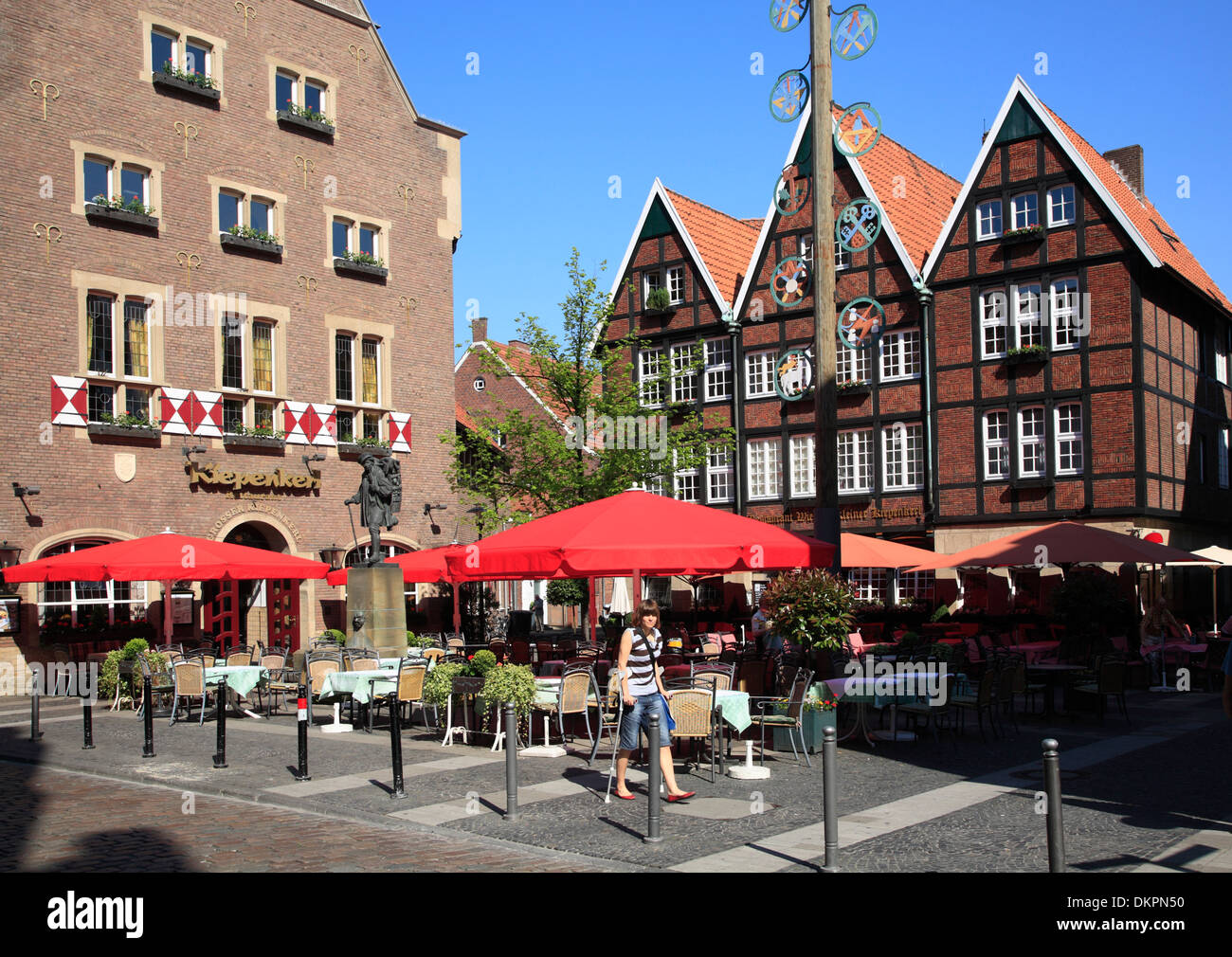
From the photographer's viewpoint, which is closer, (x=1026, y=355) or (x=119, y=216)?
(x=119, y=216)

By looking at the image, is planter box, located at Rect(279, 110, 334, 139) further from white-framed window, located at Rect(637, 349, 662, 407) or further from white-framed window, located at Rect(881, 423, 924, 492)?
white-framed window, located at Rect(881, 423, 924, 492)

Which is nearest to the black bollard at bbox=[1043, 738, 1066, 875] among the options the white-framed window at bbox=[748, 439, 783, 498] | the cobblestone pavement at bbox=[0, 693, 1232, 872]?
the cobblestone pavement at bbox=[0, 693, 1232, 872]

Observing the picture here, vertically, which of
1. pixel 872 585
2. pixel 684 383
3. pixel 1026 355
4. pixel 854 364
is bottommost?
pixel 872 585

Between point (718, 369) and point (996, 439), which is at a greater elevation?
point (718, 369)

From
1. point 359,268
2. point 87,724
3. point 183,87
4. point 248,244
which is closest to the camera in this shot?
point 87,724

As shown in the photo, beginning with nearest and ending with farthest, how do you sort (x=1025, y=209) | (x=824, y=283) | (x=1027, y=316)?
(x=824, y=283), (x=1027, y=316), (x=1025, y=209)

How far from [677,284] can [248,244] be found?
51.4ft

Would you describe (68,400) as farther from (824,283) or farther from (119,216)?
(824,283)

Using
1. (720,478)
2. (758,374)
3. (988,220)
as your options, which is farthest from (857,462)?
(988,220)

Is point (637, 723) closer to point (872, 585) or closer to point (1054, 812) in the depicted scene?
point (1054, 812)

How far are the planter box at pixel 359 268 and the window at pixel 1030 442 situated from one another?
16935mm

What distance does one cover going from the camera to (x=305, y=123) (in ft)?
91.2

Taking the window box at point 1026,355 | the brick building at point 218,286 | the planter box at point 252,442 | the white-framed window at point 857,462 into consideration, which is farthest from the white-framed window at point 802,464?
the planter box at point 252,442
